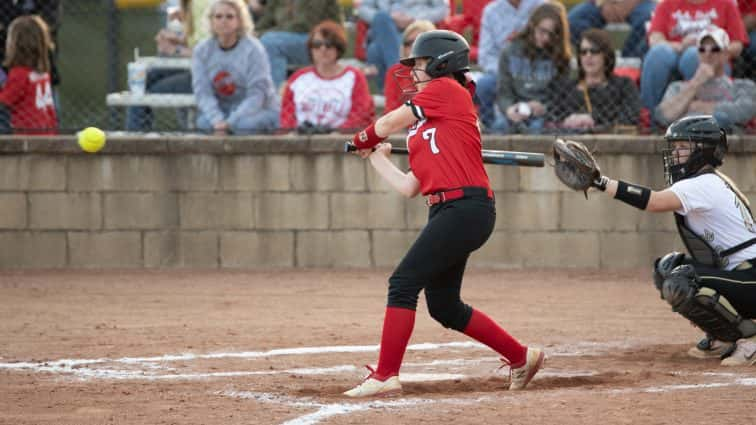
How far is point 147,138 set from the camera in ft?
34.8

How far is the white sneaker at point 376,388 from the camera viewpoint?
545cm

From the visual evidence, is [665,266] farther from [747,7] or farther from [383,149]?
[747,7]

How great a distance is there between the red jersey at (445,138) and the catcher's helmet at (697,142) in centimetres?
138

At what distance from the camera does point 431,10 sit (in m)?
11.5

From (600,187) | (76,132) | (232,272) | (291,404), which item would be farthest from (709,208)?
(76,132)

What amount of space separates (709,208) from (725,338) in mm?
689

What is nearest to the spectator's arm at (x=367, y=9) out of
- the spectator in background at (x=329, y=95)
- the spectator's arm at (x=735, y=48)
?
the spectator in background at (x=329, y=95)

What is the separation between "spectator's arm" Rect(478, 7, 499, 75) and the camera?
11.0 meters

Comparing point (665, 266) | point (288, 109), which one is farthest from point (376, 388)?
point (288, 109)

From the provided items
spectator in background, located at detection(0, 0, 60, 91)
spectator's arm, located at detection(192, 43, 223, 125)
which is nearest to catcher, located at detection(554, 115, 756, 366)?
spectator's arm, located at detection(192, 43, 223, 125)

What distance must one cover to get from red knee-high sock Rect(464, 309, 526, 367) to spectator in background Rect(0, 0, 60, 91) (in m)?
6.82

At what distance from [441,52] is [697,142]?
162 centimetres

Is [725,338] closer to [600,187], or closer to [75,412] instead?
[600,187]

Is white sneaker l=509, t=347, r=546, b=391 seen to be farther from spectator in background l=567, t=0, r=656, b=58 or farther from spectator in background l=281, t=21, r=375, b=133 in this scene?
spectator in background l=567, t=0, r=656, b=58
